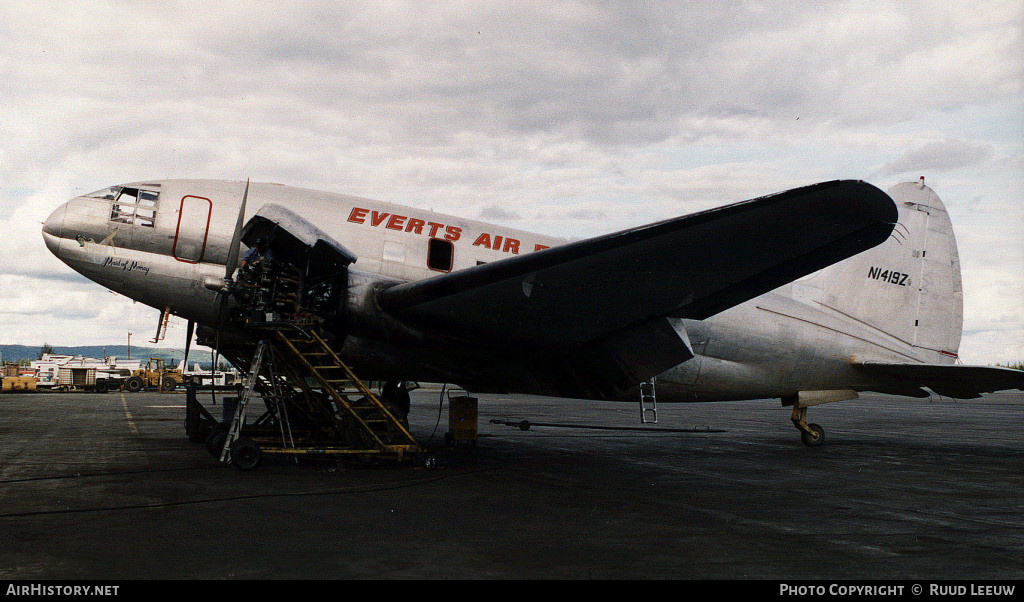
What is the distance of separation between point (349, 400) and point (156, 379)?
5923cm

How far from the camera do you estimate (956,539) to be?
757 cm

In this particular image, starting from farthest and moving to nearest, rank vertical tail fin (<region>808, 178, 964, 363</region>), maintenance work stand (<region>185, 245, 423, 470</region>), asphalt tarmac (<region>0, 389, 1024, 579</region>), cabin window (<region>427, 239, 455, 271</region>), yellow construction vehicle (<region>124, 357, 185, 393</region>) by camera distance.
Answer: yellow construction vehicle (<region>124, 357, 185, 393</region>), vertical tail fin (<region>808, 178, 964, 363</region>), cabin window (<region>427, 239, 455, 271</region>), maintenance work stand (<region>185, 245, 423, 470</region>), asphalt tarmac (<region>0, 389, 1024, 579</region>)

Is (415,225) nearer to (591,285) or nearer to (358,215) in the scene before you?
(358,215)

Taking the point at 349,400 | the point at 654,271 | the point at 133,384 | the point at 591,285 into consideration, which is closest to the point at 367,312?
the point at 349,400

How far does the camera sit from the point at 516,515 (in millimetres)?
8578

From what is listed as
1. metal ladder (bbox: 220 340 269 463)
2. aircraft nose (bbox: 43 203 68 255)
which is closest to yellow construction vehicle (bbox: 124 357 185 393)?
aircraft nose (bbox: 43 203 68 255)

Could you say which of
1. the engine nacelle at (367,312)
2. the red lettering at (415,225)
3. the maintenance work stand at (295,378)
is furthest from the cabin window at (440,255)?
the maintenance work stand at (295,378)

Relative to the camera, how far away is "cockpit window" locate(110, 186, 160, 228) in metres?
14.1

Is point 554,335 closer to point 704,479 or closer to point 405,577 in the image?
point 704,479

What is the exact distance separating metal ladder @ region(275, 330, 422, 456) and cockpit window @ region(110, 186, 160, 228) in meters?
4.20

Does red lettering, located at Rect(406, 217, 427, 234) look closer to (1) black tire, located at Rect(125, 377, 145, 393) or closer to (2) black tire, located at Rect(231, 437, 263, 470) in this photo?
(2) black tire, located at Rect(231, 437, 263, 470)

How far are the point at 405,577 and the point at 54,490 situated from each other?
670 centimetres

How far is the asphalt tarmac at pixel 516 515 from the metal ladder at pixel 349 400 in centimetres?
55

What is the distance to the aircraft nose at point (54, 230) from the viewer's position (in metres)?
14.1
